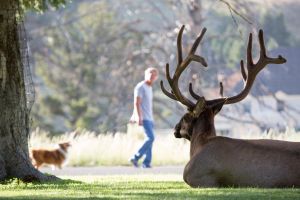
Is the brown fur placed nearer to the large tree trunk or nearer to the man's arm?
the large tree trunk

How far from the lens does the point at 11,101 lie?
16.8 m

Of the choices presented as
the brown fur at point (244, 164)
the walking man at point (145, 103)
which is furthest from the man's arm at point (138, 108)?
the brown fur at point (244, 164)

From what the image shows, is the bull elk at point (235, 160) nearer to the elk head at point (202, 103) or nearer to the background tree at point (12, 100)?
the elk head at point (202, 103)

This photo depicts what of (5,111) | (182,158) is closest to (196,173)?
(5,111)

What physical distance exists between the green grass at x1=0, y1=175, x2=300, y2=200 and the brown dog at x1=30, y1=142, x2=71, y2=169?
764 centimetres

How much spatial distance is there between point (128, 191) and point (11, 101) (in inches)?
123

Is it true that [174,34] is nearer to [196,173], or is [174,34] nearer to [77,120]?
[77,120]

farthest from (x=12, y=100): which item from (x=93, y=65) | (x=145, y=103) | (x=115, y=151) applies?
(x=93, y=65)

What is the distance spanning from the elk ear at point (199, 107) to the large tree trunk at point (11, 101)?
9.53 ft

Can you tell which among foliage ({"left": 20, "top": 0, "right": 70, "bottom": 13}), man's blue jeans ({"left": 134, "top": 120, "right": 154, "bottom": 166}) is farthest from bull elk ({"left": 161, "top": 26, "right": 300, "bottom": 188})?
man's blue jeans ({"left": 134, "top": 120, "right": 154, "bottom": 166})

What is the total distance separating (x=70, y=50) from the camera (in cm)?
5822

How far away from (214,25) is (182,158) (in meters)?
56.2

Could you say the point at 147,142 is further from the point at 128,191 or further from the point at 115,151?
the point at 128,191

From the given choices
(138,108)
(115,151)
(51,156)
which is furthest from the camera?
(115,151)
